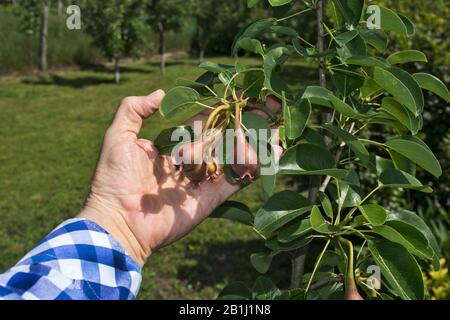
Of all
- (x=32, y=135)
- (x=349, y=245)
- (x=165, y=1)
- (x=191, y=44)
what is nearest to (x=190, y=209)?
(x=349, y=245)

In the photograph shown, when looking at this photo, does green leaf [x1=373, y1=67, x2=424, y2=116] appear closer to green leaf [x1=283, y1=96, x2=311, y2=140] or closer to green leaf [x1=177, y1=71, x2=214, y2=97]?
green leaf [x1=283, y1=96, x2=311, y2=140]

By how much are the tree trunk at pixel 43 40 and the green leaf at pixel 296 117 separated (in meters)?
11.1

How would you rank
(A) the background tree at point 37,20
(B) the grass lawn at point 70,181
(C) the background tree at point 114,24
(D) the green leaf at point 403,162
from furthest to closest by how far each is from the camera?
(A) the background tree at point 37,20, (C) the background tree at point 114,24, (B) the grass lawn at point 70,181, (D) the green leaf at point 403,162

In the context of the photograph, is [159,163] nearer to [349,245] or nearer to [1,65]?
[349,245]

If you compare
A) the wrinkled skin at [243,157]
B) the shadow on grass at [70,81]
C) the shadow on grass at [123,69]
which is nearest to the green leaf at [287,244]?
the wrinkled skin at [243,157]

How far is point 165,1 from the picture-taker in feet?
41.9

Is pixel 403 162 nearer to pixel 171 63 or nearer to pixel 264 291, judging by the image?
pixel 264 291

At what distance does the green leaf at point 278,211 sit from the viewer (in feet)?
3.58

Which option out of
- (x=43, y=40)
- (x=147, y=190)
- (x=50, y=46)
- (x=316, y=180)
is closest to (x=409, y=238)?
Answer: (x=316, y=180)

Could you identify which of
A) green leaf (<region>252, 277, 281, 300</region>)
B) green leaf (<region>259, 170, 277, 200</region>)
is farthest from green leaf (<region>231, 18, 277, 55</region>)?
green leaf (<region>252, 277, 281, 300</region>)

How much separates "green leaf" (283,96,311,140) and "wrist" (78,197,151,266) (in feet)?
1.69

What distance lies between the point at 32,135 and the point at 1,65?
468 cm

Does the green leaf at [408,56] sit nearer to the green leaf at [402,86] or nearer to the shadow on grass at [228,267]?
the green leaf at [402,86]
